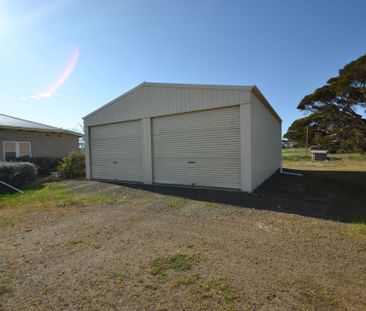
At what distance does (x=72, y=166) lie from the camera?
42.4 ft

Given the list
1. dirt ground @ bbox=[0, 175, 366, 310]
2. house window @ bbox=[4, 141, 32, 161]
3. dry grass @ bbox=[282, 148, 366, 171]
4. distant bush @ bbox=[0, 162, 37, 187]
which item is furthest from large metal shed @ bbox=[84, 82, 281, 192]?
dry grass @ bbox=[282, 148, 366, 171]

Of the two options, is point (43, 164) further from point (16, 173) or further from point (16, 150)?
point (16, 173)

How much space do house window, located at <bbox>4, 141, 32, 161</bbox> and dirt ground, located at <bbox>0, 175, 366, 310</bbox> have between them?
1130 cm

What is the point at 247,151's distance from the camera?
286 inches

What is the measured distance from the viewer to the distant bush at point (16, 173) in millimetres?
9422

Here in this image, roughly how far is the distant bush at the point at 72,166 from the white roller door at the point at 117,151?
1.83 meters

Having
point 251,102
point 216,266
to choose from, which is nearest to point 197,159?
point 251,102

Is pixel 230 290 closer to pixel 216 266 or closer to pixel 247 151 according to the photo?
pixel 216 266

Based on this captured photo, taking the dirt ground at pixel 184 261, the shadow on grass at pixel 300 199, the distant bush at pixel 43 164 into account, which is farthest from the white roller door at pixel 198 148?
the distant bush at pixel 43 164

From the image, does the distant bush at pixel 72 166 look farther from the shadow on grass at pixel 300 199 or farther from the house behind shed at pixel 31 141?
the shadow on grass at pixel 300 199

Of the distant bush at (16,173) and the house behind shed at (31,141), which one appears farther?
the house behind shed at (31,141)

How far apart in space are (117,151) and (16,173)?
430 centimetres

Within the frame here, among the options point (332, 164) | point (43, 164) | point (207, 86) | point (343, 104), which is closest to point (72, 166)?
point (43, 164)

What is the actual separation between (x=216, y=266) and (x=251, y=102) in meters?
5.76
